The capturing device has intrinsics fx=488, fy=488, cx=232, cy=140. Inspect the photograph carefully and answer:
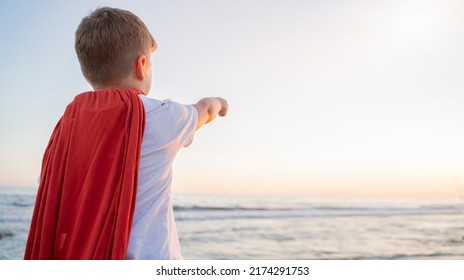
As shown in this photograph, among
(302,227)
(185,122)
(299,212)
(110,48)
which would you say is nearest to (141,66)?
(110,48)

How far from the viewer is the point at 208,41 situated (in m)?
4.08

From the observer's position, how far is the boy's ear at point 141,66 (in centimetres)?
139

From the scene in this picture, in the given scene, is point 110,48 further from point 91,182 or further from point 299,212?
point 299,212

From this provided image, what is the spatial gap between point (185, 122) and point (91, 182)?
0.96ft

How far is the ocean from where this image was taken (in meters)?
4.71

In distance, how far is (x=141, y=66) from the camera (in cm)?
140

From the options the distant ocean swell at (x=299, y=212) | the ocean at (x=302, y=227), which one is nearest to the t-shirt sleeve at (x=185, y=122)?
the ocean at (x=302, y=227)

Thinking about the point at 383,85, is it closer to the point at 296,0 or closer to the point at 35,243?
the point at 296,0

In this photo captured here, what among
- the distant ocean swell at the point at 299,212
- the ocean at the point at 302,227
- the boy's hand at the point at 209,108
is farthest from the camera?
the distant ocean swell at the point at 299,212

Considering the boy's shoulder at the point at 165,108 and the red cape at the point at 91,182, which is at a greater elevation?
the boy's shoulder at the point at 165,108

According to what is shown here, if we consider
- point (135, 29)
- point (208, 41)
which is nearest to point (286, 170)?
point (208, 41)

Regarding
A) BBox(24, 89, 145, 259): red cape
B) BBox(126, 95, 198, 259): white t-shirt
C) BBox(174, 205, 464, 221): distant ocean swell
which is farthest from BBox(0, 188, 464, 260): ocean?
BBox(126, 95, 198, 259): white t-shirt

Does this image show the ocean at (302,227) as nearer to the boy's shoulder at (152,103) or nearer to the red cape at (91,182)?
the red cape at (91,182)

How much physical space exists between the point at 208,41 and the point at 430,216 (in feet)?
14.5
